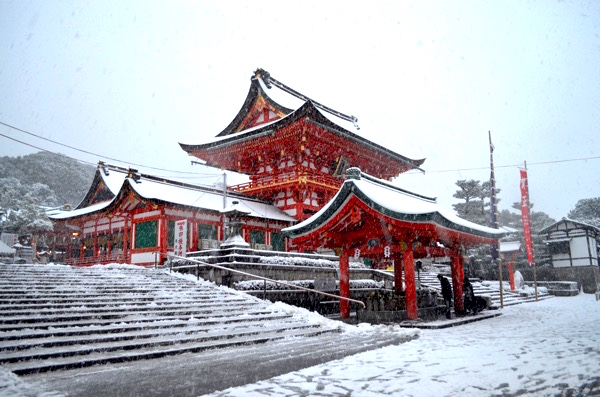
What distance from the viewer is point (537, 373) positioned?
609 cm

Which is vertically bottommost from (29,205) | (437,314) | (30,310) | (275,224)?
(437,314)

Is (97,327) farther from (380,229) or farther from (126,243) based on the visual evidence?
(126,243)

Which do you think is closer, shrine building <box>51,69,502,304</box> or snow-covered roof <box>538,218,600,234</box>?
shrine building <box>51,69,502,304</box>

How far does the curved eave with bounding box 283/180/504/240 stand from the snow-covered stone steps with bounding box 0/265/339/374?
2799mm

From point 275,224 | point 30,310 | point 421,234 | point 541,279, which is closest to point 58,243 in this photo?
point 275,224

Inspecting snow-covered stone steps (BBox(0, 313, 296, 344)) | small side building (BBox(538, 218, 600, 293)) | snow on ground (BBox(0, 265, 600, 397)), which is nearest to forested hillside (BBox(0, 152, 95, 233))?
snow-covered stone steps (BBox(0, 313, 296, 344))

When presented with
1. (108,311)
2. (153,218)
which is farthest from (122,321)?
(153,218)

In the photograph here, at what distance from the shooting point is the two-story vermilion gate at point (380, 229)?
495 inches

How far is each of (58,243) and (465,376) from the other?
35.6m

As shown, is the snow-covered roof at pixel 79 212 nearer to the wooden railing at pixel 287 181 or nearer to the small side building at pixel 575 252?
the wooden railing at pixel 287 181

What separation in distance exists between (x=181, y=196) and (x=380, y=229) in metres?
14.1

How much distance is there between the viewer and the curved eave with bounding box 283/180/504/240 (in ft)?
39.9

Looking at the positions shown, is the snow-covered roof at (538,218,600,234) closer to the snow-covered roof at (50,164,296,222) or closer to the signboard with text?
the snow-covered roof at (50,164,296,222)

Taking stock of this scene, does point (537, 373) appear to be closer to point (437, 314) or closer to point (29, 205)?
point (437, 314)
